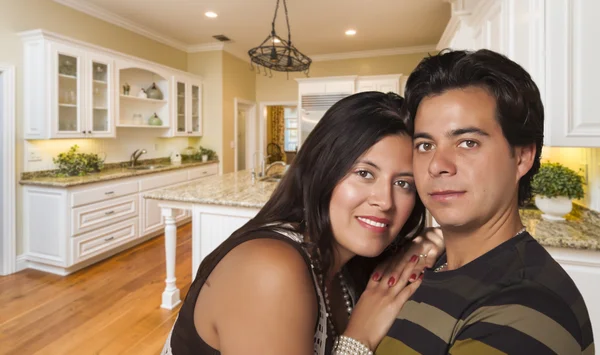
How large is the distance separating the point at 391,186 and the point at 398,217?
0.09 metres

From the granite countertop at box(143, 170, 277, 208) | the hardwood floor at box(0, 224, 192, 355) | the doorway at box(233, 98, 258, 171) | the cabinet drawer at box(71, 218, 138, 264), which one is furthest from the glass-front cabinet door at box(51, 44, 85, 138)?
the doorway at box(233, 98, 258, 171)

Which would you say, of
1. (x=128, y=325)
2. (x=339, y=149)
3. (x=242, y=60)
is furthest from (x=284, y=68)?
(x=242, y=60)

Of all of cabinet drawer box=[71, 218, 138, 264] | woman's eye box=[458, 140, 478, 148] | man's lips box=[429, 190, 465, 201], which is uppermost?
woman's eye box=[458, 140, 478, 148]

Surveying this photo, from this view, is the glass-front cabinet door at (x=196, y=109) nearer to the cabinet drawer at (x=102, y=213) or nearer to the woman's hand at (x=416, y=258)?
the cabinet drawer at (x=102, y=213)

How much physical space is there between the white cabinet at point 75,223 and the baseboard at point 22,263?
3 centimetres

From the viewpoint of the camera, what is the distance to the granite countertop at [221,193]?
2695 millimetres

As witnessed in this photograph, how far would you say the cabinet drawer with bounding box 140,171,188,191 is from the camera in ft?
15.3

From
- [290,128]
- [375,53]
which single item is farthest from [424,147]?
[290,128]

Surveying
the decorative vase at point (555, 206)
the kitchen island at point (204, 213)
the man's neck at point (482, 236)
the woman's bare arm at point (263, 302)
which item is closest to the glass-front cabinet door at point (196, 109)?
the kitchen island at point (204, 213)

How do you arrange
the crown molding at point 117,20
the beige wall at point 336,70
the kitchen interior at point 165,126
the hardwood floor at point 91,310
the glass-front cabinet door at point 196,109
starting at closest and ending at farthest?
the kitchen interior at point 165,126 < the hardwood floor at point 91,310 < the crown molding at point 117,20 < the glass-front cabinet door at point 196,109 < the beige wall at point 336,70

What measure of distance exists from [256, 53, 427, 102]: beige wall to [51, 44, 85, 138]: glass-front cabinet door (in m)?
3.95

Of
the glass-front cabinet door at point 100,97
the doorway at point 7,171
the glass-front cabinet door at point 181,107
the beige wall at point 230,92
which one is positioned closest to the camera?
the doorway at point 7,171

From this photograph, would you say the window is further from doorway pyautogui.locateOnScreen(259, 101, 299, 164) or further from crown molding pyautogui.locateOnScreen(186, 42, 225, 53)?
crown molding pyautogui.locateOnScreen(186, 42, 225, 53)

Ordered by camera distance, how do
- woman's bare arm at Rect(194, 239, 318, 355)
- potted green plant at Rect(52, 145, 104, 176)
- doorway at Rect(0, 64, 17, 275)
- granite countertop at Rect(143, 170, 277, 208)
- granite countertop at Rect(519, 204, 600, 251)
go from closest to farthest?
woman's bare arm at Rect(194, 239, 318, 355) → granite countertop at Rect(519, 204, 600, 251) → granite countertop at Rect(143, 170, 277, 208) → doorway at Rect(0, 64, 17, 275) → potted green plant at Rect(52, 145, 104, 176)
